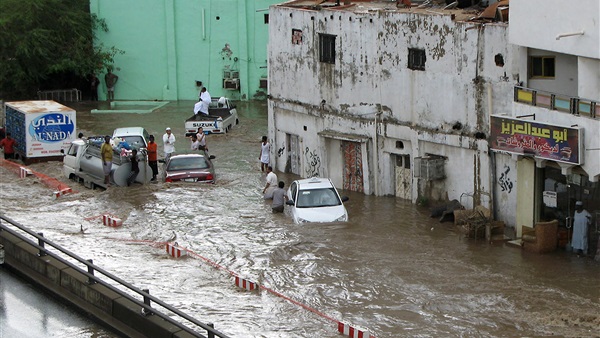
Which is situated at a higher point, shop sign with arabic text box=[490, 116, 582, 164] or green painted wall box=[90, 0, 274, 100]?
green painted wall box=[90, 0, 274, 100]

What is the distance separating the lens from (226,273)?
846 inches

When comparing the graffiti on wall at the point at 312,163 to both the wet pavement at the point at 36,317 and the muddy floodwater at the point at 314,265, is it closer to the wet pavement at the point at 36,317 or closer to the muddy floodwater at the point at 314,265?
the muddy floodwater at the point at 314,265

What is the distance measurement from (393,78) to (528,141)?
6.30m

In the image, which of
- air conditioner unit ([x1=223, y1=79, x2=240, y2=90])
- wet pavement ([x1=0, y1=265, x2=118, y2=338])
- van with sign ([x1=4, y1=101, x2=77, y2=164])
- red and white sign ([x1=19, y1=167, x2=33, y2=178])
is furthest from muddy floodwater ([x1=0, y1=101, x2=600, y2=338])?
air conditioner unit ([x1=223, y1=79, x2=240, y2=90])

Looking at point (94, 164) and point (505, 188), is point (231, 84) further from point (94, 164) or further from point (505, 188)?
point (505, 188)

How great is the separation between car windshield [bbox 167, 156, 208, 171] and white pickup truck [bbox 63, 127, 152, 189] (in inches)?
27.9

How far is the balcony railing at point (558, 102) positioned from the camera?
2205cm

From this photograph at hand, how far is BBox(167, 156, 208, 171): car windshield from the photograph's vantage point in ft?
100

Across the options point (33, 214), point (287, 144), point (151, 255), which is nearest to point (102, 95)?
point (287, 144)

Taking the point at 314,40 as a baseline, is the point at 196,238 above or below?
below

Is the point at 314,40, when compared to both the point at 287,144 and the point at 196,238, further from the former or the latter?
the point at 196,238

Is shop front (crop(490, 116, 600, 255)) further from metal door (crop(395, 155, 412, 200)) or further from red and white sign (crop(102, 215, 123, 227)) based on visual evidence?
red and white sign (crop(102, 215, 123, 227))

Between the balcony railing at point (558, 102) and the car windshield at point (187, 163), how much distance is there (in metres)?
9.70

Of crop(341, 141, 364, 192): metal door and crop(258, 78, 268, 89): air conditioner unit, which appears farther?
crop(258, 78, 268, 89): air conditioner unit
